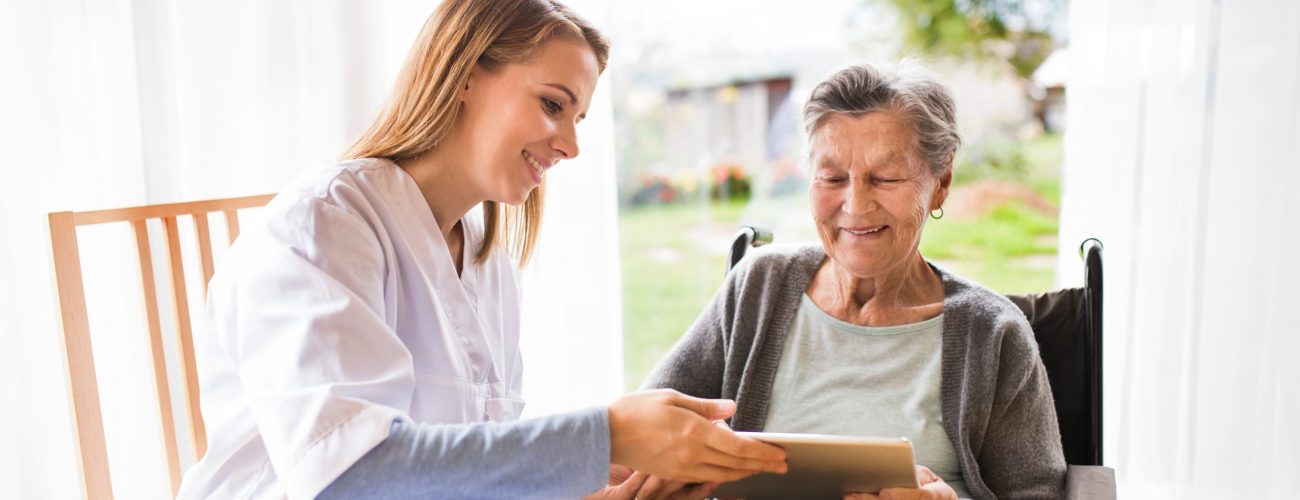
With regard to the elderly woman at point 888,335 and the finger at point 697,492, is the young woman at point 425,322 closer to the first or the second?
the finger at point 697,492

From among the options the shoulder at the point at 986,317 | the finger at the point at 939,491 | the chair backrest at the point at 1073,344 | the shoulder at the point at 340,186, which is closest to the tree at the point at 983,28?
the chair backrest at the point at 1073,344

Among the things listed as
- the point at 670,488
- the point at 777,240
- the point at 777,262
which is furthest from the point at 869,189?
the point at 777,240

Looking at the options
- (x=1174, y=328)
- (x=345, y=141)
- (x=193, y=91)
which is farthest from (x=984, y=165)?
(x=193, y=91)

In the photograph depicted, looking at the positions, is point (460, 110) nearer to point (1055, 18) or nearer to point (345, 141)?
point (345, 141)

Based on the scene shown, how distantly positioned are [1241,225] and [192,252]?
2188 millimetres

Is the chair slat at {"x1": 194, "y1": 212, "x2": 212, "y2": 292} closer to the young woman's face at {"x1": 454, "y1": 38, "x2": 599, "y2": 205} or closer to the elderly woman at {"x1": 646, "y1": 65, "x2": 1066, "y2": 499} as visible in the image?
the young woman's face at {"x1": 454, "y1": 38, "x2": 599, "y2": 205}

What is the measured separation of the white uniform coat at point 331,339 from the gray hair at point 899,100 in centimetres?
60

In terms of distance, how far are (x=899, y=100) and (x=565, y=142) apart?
50cm

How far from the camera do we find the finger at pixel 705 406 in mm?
1062

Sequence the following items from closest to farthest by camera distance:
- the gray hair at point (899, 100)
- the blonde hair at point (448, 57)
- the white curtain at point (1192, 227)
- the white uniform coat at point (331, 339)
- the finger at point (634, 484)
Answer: the white uniform coat at point (331, 339), the blonde hair at point (448, 57), the finger at point (634, 484), the gray hair at point (899, 100), the white curtain at point (1192, 227)

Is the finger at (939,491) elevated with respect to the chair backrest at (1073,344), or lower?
lower

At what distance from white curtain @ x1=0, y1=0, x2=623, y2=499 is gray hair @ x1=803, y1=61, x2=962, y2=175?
97 centimetres

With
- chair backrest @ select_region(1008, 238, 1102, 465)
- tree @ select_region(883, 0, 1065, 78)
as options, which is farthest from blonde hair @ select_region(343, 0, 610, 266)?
tree @ select_region(883, 0, 1065, 78)

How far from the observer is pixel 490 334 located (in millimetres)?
1417
